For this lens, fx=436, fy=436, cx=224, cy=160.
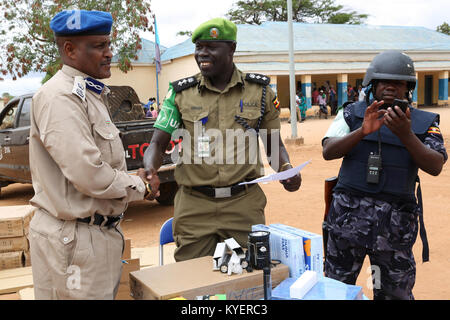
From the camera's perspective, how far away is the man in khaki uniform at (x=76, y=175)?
5.48 feet

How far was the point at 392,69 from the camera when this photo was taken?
2.30 meters

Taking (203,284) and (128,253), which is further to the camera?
(128,253)

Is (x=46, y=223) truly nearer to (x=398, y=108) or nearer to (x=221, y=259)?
(x=221, y=259)

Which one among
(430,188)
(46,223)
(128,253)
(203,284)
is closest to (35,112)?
(46,223)

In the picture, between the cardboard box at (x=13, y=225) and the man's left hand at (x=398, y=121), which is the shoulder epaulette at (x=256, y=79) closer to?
the man's left hand at (x=398, y=121)

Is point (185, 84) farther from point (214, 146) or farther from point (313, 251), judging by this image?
point (313, 251)

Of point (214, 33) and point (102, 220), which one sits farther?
point (214, 33)

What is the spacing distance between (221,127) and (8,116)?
273 inches

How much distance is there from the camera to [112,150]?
1.88 metres

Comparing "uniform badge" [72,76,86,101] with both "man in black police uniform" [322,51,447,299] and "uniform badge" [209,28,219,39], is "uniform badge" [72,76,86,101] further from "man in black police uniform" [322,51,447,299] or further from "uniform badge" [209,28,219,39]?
"man in black police uniform" [322,51,447,299]

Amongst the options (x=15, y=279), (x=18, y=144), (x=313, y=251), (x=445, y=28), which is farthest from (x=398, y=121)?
(x=445, y=28)

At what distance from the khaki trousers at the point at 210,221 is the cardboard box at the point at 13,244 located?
2.07m
